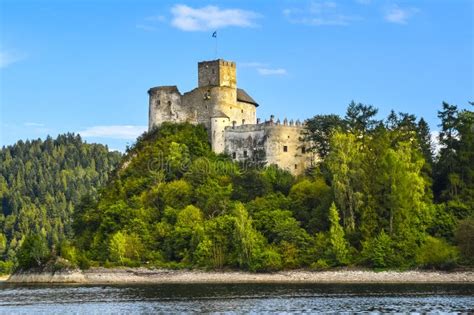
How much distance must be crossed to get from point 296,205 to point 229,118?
15987mm

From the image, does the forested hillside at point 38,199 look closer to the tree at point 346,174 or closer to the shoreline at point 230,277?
the shoreline at point 230,277

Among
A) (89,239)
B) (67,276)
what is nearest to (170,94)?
(89,239)

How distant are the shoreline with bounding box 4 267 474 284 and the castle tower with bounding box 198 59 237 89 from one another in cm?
2488

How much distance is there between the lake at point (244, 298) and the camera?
154 ft

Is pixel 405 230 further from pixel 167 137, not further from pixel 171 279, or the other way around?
pixel 167 137

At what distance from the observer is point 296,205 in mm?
76125

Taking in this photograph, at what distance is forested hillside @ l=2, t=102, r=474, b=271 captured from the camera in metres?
68.2

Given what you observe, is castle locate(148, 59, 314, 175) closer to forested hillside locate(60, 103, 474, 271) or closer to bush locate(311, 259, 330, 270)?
forested hillside locate(60, 103, 474, 271)

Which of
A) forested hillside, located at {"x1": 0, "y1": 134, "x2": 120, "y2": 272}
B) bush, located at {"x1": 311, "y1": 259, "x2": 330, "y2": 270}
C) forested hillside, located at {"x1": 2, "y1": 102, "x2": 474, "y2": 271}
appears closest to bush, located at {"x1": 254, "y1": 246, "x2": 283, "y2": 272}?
forested hillside, located at {"x1": 2, "y1": 102, "x2": 474, "y2": 271}

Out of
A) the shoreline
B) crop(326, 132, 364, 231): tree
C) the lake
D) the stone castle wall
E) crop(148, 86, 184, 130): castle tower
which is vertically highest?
crop(148, 86, 184, 130): castle tower

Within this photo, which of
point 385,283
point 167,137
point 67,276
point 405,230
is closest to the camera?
point 385,283

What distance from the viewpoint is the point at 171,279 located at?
234ft

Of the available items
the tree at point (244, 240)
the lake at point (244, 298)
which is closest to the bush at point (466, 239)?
the lake at point (244, 298)

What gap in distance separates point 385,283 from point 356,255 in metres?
5.13
